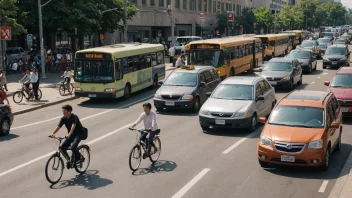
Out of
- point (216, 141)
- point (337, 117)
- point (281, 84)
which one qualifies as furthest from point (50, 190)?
point (281, 84)

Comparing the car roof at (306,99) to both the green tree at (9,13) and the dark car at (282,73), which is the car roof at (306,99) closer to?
the dark car at (282,73)

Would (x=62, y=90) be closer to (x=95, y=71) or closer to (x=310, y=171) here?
(x=95, y=71)

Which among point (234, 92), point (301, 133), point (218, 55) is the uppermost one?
point (218, 55)

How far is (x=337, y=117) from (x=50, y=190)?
8113mm

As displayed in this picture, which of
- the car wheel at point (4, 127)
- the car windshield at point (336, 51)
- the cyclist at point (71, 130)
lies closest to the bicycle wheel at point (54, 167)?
the cyclist at point (71, 130)

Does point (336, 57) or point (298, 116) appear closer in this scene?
point (298, 116)

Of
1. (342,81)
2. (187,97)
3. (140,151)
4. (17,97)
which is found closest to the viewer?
(140,151)

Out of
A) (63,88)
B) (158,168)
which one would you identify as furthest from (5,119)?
(63,88)

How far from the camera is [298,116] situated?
13.2 meters

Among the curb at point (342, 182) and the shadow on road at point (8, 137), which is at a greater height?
the curb at point (342, 182)

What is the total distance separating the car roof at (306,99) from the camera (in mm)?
13656

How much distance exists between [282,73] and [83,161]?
17911mm

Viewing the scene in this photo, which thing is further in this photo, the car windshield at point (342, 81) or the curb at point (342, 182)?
the car windshield at point (342, 81)

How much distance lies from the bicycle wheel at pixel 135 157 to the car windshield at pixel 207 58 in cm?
1716
